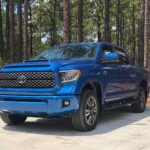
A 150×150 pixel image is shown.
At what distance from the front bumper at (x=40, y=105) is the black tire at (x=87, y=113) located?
0.68 ft

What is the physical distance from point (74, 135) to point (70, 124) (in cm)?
136

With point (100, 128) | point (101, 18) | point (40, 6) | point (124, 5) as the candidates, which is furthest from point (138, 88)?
point (40, 6)

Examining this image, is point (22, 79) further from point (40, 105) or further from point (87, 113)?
point (87, 113)

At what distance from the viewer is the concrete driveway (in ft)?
23.8

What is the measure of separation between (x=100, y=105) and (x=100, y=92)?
0.98 ft

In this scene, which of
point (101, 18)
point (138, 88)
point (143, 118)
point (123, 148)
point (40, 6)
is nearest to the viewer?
point (123, 148)

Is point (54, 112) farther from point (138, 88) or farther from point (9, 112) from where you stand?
point (138, 88)

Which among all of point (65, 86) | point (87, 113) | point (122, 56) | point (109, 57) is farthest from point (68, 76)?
point (122, 56)

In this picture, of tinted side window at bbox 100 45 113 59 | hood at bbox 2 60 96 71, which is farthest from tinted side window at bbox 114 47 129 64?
hood at bbox 2 60 96 71

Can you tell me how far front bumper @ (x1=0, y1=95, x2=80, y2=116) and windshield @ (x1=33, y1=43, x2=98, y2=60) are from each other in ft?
4.97

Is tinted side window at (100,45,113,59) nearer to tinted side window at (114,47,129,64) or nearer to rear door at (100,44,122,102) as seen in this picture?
rear door at (100,44,122,102)

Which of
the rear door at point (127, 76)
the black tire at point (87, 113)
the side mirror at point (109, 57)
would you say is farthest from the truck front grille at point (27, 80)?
the rear door at point (127, 76)

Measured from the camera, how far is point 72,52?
386 inches

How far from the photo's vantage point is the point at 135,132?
8.65 m
